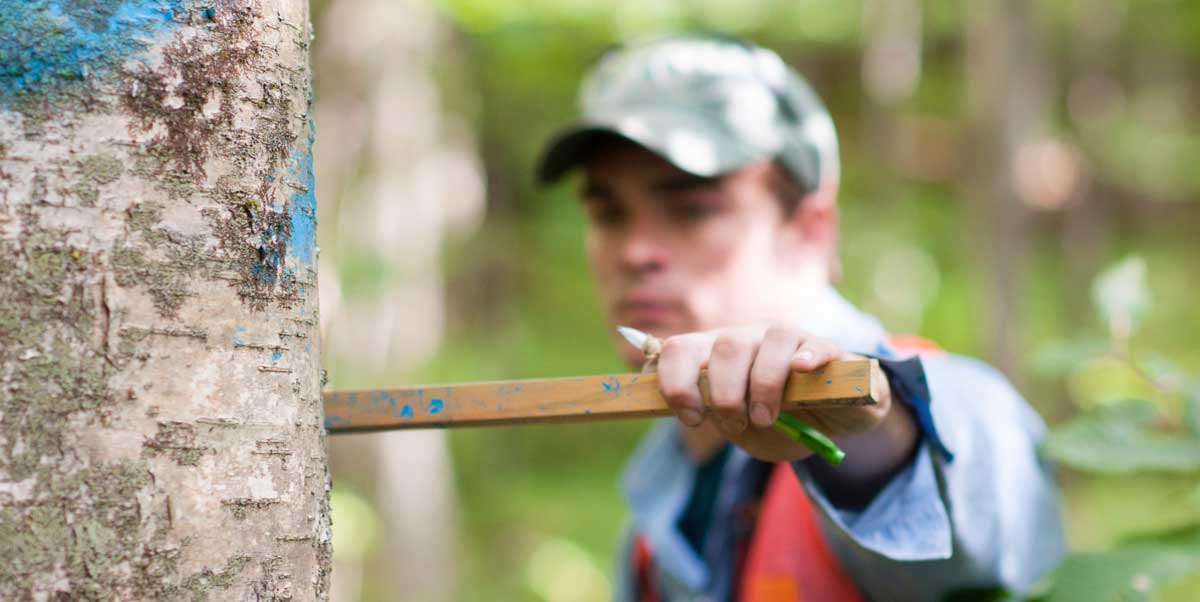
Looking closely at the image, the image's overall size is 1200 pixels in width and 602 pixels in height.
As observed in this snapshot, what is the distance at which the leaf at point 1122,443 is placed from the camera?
5.11ft

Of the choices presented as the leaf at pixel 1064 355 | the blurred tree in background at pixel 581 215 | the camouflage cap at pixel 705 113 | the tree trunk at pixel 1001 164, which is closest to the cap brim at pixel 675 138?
the camouflage cap at pixel 705 113

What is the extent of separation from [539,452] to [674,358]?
840 centimetres

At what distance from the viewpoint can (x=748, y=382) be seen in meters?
1.05

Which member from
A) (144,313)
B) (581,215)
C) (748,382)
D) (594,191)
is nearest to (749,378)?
(748,382)

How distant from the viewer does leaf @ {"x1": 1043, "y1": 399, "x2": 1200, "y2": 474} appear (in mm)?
1559

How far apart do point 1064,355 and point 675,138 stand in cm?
81

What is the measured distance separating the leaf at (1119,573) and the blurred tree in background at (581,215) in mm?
2887

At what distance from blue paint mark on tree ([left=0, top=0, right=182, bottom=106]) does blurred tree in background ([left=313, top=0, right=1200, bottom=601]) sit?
13.3ft

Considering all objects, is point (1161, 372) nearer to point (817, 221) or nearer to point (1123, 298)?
point (1123, 298)

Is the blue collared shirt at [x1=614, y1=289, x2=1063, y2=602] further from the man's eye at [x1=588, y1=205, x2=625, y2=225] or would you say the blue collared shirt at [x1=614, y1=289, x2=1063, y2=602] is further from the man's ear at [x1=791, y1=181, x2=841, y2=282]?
the man's eye at [x1=588, y1=205, x2=625, y2=225]

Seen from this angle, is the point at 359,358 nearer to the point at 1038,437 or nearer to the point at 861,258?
the point at 861,258

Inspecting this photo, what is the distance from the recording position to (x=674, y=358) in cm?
107

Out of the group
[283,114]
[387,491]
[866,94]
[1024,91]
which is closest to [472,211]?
[387,491]

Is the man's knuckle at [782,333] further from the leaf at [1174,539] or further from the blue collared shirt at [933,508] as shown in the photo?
the leaf at [1174,539]
